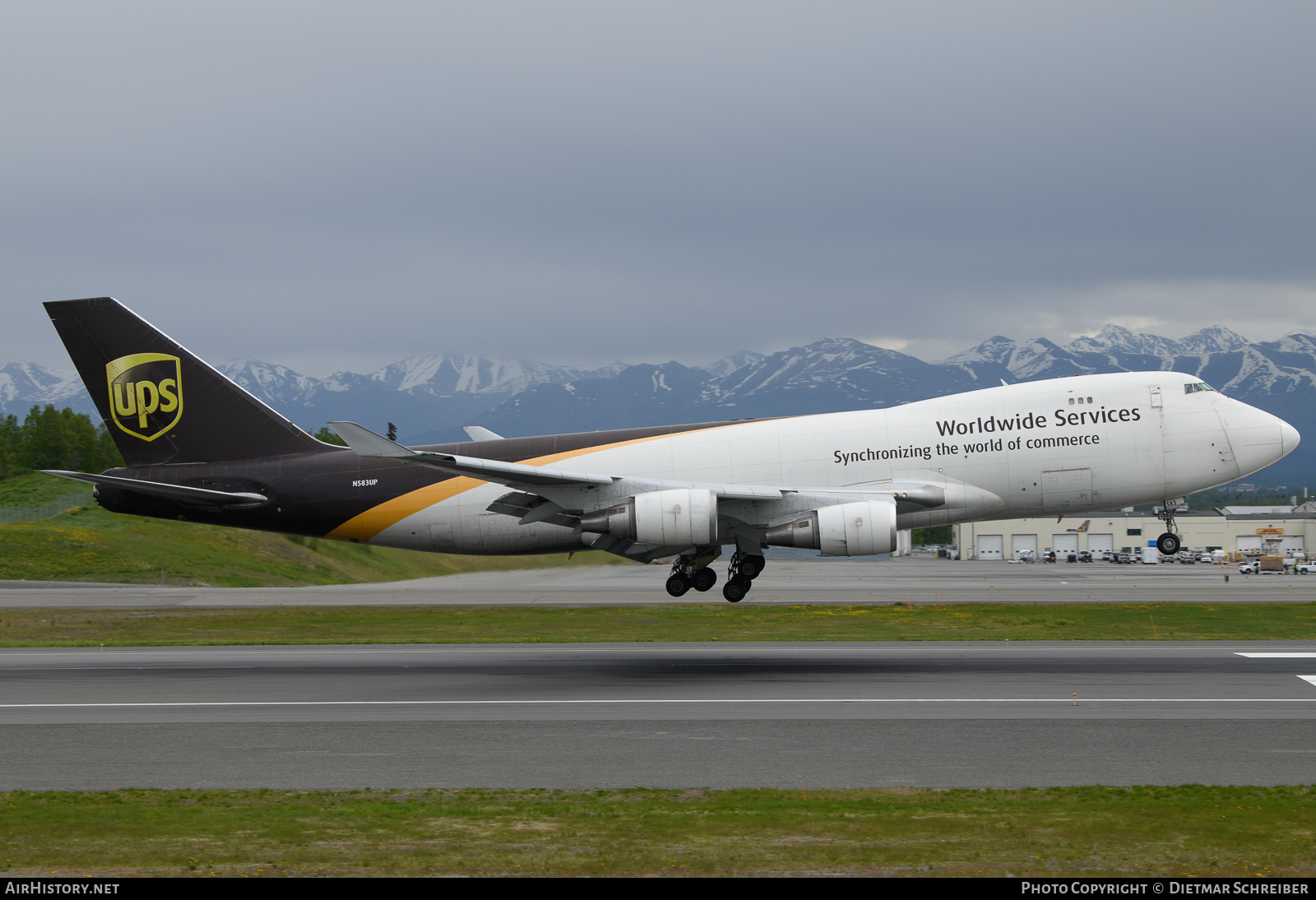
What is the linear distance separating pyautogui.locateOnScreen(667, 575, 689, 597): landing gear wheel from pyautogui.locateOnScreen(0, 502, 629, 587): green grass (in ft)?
112

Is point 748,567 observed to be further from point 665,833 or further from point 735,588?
point 665,833

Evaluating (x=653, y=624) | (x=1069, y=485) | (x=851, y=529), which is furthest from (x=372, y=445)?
(x=653, y=624)

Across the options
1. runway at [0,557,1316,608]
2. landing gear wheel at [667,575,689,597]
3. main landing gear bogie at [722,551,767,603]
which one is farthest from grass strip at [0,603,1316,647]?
main landing gear bogie at [722,551,767,603]

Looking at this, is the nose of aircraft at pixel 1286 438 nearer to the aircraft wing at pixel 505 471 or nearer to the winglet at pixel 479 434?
the aircraft wing at pixel 505 471

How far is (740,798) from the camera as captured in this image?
1542 cm

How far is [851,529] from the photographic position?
2811 cm

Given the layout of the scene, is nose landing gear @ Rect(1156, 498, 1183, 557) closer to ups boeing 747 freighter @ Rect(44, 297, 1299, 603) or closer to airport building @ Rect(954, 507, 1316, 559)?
ups boeing 747 freighter @ Rect(44, 297, 1299, 603)

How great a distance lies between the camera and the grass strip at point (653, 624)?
39500 millimetres

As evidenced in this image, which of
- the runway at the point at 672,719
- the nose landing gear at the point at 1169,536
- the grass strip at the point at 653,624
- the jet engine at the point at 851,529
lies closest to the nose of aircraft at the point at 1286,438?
the nose landing gear at the point at 1169,536

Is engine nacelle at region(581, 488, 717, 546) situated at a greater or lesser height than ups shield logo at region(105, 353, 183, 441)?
lesser

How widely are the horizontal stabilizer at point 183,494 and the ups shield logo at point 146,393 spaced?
218 cm

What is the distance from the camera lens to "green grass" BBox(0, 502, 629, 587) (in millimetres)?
76062
